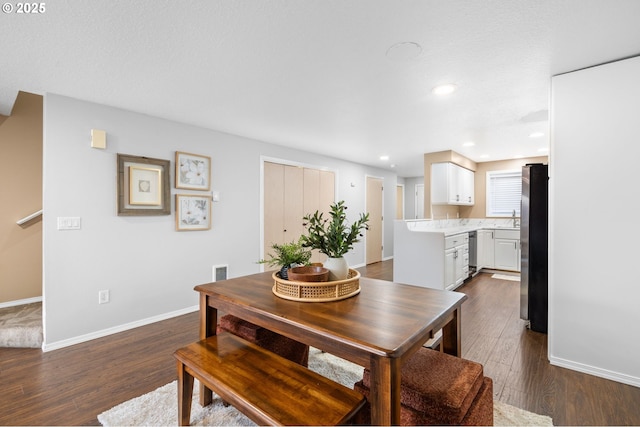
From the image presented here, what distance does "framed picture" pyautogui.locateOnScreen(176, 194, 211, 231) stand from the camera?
11.1ft

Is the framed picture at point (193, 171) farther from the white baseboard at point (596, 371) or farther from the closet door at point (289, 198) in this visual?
the white baseboard at point (596, 371)

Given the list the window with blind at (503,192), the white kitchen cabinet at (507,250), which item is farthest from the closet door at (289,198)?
the window with blind at (503,192)

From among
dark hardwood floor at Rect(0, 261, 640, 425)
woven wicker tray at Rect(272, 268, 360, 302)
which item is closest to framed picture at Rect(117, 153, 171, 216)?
dark hardwood floor at Rect(0, 261, 640, 425)

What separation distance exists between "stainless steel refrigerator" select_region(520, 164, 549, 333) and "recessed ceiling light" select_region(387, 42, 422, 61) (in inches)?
79.1

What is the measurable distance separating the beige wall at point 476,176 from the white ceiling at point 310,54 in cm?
181

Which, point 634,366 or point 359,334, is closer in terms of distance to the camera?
point 359,334

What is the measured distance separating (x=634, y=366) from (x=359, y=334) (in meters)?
2.26

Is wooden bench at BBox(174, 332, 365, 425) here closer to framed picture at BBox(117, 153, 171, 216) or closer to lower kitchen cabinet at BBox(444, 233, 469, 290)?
framed picture at BBox(117, 153, 171, 216)

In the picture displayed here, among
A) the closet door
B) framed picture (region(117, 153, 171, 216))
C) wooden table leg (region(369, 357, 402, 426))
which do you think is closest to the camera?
wooden table leg (region(369, 357, 402, 426))

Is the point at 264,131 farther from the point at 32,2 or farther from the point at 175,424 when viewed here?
the point at 175,424

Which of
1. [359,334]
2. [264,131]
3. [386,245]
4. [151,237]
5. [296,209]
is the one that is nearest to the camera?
[359,334]

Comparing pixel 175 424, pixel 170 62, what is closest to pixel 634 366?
pixel 175 424

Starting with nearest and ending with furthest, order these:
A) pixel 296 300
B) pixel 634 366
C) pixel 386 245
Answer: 1. pixel 296 300
2. pixel 634 366
3. pixel 386 245

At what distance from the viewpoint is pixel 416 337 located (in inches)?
42.7
